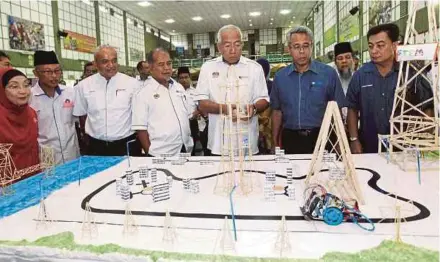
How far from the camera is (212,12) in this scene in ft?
47.7

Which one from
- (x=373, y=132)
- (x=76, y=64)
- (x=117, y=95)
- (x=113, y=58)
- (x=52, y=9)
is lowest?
(x=373, y=132)

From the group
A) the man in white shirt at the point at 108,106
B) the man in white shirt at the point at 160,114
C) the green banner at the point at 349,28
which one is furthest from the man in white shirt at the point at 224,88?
the green banner at the point at 349,28

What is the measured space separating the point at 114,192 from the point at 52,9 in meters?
9.24

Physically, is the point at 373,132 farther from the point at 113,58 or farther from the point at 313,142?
the point at 113,58

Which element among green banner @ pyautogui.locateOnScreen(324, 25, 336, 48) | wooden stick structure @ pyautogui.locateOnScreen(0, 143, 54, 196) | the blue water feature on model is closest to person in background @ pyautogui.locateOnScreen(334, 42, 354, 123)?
the blue water feature on model

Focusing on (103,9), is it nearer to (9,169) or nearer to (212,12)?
(212,12)

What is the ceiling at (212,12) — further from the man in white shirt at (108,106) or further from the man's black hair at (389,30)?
the man's black hair at (389,30)

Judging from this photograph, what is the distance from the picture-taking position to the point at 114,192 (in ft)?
5.58

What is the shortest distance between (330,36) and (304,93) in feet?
34.6

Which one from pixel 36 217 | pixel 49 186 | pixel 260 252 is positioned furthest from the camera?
pixel 49 186

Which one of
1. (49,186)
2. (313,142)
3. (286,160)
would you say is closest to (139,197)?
(49,186)

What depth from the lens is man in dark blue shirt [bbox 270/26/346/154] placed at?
8.44ft

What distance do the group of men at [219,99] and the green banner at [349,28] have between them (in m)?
7.02

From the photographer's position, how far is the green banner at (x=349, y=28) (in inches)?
355
